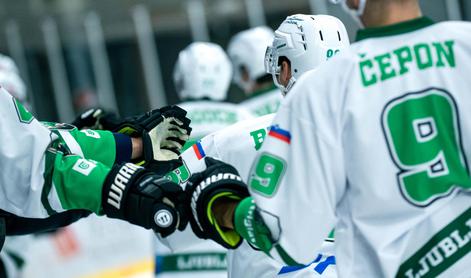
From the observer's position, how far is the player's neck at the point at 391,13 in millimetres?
2156

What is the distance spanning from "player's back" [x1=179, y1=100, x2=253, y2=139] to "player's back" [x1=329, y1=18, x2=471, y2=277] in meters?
2.57

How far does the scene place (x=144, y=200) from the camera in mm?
2455

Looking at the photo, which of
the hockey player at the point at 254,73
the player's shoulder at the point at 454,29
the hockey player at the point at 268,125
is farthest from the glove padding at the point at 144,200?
the hockey player at the point at 254,73

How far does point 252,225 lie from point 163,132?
27.7 inches

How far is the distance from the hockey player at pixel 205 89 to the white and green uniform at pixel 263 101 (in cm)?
26

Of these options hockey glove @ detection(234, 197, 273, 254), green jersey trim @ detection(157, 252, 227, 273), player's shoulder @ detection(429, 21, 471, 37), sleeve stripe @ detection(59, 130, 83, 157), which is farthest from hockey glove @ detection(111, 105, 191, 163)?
green jersey trim @ detection(157, 252, 227, 273)

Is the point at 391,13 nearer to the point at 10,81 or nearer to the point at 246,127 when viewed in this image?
the point at 246,127

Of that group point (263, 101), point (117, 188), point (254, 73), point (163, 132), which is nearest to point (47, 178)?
point (117, 188)

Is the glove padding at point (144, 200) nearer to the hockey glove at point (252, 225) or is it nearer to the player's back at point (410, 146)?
the hockey glove at point (252, 225)

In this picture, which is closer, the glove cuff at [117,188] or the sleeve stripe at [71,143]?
the glove cuff at [117,188]

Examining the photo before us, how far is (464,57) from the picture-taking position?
6.98ft

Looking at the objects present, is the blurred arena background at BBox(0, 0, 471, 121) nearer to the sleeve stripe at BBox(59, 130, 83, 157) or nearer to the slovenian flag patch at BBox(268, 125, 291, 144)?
the sleeve stripe at BBox(59, 130, 83, 157)

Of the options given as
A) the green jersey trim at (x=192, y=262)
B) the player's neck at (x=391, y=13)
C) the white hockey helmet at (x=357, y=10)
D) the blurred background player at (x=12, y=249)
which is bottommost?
the green jersey trim at (x=192, y=262)

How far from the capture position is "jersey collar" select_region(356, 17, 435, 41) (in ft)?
7.03
